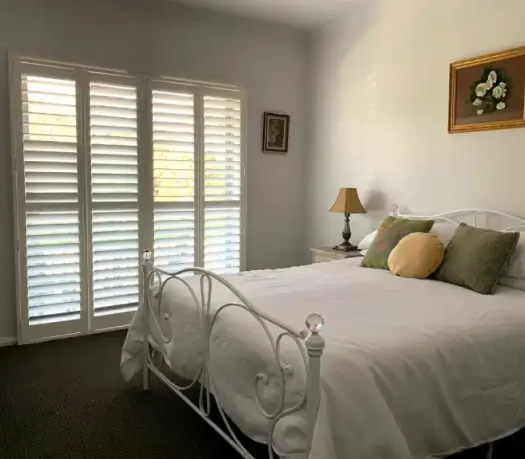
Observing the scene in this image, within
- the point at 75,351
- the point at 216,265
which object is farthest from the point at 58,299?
the point at 216,265

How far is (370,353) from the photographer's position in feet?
5.90

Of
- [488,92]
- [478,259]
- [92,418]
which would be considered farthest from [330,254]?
[92,418]

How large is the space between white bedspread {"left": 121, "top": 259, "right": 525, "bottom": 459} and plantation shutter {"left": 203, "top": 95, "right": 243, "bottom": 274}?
1.82m

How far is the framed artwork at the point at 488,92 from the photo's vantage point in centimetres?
314

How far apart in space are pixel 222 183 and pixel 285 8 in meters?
1.54

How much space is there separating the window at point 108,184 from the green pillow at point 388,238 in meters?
1.53

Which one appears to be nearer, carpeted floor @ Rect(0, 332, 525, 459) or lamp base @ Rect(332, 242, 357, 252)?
carpeted floor @ Rect(0, 332, 525, 459)

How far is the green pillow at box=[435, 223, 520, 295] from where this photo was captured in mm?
2736

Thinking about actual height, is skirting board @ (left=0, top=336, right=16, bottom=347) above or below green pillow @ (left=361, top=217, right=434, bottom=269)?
below

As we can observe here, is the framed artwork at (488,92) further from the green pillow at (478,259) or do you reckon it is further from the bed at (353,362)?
the bed at (353,362)

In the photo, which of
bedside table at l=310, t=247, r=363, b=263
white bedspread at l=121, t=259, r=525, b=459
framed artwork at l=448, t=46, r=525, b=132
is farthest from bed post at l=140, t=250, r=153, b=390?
framed artwork at l=448, t=46, r=525, b=132

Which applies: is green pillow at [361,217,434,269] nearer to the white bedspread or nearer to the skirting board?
the white bedspread

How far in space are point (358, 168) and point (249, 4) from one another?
161 centimetres

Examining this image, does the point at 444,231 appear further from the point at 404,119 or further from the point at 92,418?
the point at 92,418
